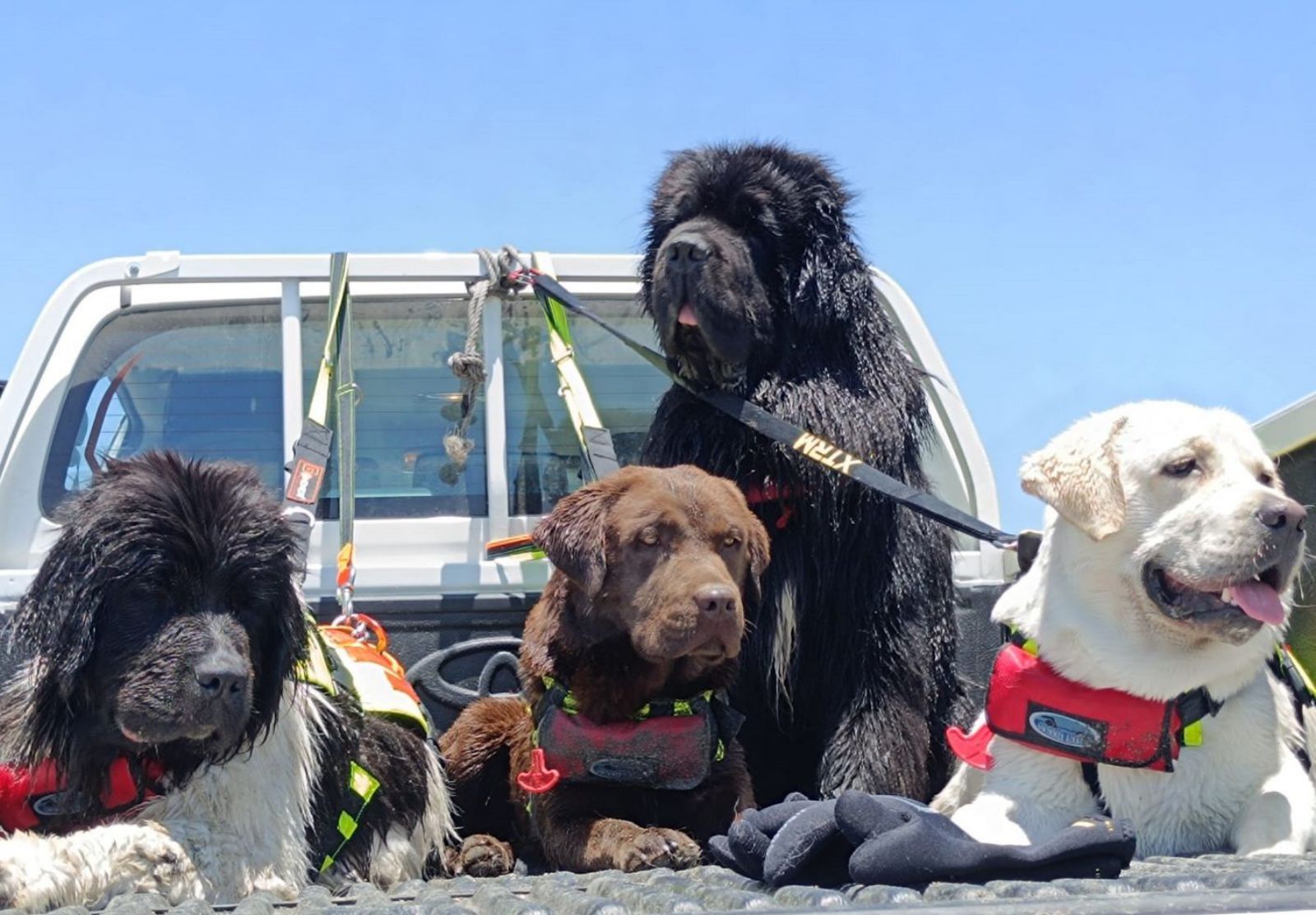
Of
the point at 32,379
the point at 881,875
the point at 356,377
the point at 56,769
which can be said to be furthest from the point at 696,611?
the point at 32,379

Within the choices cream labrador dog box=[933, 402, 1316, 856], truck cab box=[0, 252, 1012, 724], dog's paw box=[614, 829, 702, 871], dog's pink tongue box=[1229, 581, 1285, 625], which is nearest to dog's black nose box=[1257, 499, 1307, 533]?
cream labrador dog box=[933, 402, 1316, 856]

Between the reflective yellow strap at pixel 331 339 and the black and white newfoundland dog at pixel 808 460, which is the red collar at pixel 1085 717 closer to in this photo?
the black and white newfoundland dog at pixel 808 460

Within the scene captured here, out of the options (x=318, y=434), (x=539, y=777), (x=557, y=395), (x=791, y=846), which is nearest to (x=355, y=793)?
(x=539, y=777)

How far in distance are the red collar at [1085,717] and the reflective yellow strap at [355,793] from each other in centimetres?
145

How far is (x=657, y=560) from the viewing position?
363 cm

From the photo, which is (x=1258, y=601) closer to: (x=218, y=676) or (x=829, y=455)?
(x=829, y=455)

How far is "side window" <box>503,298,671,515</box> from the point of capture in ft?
15.4

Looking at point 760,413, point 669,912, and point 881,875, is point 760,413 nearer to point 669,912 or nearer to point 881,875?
point 881,875

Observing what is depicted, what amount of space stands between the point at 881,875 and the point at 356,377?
2.92 meters

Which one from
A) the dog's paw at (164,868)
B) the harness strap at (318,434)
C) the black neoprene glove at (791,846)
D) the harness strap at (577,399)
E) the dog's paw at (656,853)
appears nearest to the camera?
the black neoprene glove at (791,846)

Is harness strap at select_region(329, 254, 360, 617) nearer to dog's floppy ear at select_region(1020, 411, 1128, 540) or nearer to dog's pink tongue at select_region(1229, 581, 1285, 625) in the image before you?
dog's floppy ear at select_region(1020, 411, 1128, 540)

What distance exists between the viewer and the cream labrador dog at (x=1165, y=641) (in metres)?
3.03

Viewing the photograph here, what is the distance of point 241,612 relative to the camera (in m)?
3.11

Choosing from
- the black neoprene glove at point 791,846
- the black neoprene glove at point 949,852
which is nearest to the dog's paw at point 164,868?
the black neoprene glove at point 791,846
